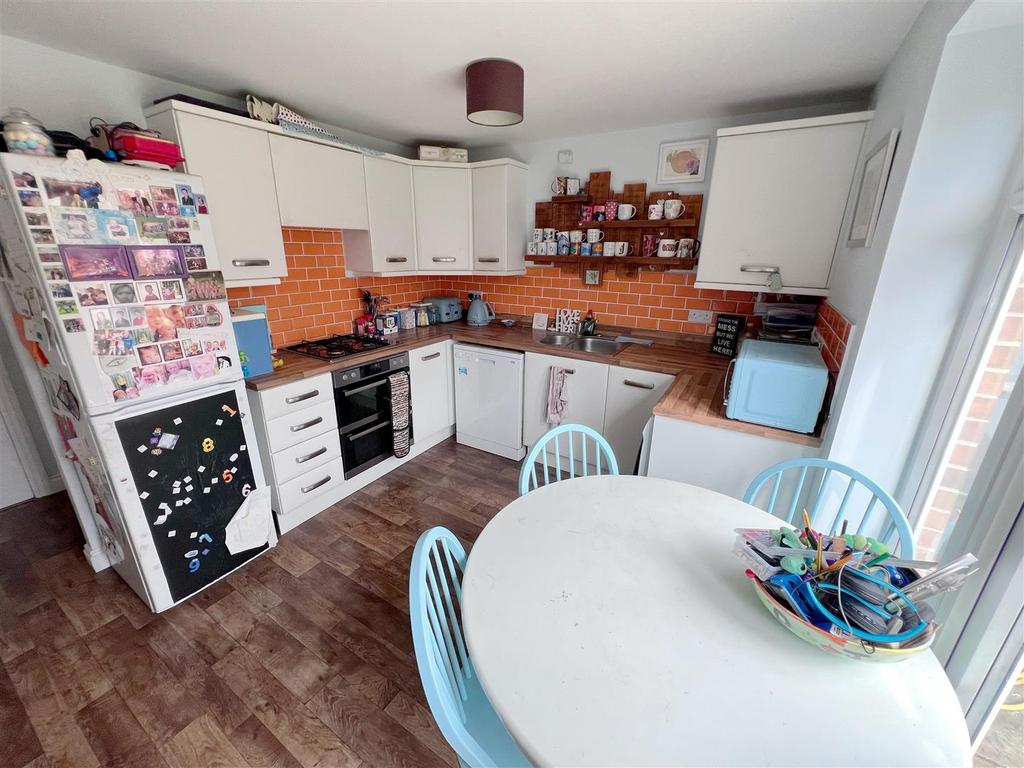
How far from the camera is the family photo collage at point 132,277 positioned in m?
1.37

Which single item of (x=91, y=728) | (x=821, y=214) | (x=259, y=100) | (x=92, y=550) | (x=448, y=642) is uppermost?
(x=259, y=100)

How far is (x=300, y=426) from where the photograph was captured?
226cm

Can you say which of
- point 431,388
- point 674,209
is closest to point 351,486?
point 431,388

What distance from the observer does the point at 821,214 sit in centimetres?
194

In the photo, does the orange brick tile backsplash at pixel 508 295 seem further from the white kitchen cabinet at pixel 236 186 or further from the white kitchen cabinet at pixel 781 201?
the white kitchen cabinet at pixel 781 201

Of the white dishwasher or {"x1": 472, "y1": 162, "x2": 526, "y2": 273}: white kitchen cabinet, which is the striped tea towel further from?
{"x1": 472, "y1": 162, "x2": 526, "y2": 273}: white kitchen cabinet

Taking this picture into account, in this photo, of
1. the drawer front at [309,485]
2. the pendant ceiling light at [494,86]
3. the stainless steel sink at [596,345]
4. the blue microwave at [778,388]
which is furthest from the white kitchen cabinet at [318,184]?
the blue microwave at [778,388]

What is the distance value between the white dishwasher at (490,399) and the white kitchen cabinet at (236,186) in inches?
53.8

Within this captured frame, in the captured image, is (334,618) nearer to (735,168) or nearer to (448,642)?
(448,642)

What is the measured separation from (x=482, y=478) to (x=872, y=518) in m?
2.08

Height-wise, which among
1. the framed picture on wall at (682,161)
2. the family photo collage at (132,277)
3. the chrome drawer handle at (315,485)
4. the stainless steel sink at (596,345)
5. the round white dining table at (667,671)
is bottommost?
the chrome drawer handle at (315,485)

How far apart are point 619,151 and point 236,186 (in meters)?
2.30

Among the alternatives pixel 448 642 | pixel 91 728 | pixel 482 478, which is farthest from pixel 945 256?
pixel 91 728

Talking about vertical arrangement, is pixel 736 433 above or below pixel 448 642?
above
